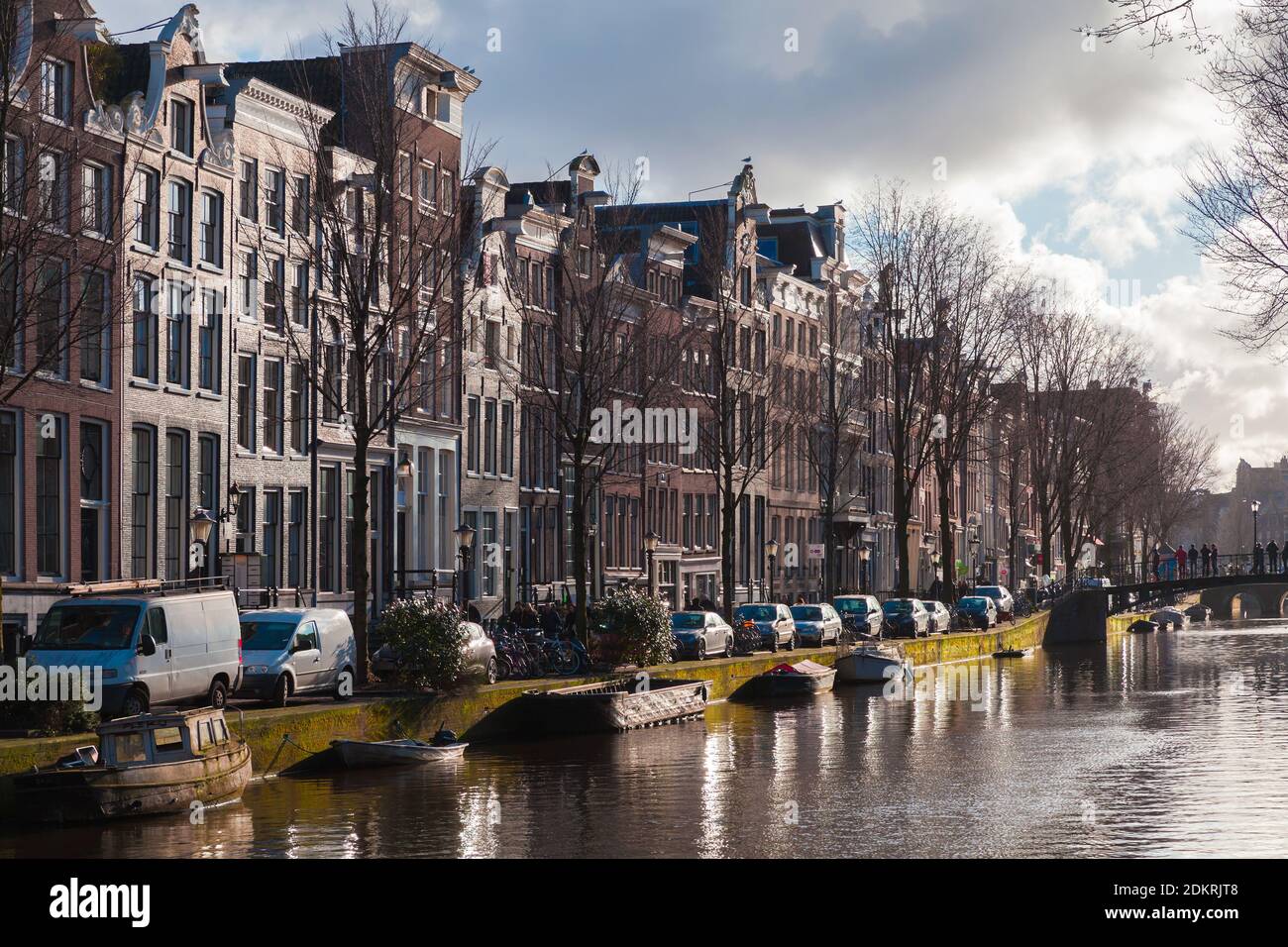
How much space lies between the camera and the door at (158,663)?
33.0 m

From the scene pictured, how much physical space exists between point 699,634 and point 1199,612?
10801 cm

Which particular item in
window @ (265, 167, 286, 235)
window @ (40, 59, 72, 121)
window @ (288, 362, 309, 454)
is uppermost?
window @ (40, 59, 72, 121)

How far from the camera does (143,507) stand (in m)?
48.8

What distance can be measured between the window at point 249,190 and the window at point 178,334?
13.1ft

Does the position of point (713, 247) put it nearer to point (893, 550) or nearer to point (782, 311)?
point (782, 311)

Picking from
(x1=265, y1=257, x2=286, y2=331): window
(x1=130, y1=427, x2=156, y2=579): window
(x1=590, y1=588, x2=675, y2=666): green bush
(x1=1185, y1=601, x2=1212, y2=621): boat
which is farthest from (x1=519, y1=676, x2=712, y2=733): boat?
(x1=1185, y1=601, x2=1212, y2=621): boat

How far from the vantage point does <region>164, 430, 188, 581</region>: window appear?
4969cm

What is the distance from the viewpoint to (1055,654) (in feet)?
299

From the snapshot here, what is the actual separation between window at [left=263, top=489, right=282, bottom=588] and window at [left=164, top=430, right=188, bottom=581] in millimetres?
3729

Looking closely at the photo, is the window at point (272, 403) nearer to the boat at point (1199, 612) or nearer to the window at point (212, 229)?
the window at point (212, 229)

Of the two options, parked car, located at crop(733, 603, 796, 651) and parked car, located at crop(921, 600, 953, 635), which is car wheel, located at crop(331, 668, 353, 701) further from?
parked car, located at crop(921, 600, 953, 635)

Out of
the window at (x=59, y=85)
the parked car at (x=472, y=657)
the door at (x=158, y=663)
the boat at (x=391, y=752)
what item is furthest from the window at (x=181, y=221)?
the boat at (x=391, y=752)
